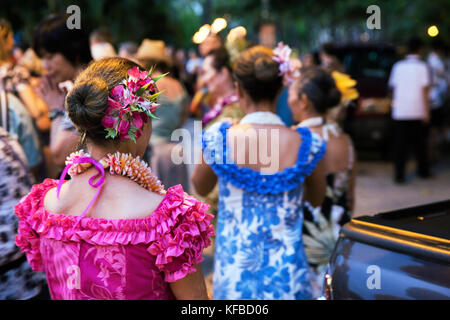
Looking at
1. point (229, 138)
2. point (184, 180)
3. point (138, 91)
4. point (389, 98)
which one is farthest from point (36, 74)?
point (389, 98)

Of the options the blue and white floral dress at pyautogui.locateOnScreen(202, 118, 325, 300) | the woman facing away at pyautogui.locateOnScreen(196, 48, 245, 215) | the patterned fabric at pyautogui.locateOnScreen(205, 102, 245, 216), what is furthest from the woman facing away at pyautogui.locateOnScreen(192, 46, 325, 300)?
the woman facing away at pyautogui.locateOnScreen(196, 48, 245, 215)

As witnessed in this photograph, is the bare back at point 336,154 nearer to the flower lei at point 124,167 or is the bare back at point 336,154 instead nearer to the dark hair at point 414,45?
the flower lei at point 124,167

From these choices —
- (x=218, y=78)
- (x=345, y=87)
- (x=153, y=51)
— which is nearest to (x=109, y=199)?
(x=345, y=87)

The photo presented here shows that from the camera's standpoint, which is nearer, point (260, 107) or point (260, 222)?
point (260, 222)

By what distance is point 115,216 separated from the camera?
150 centimetres

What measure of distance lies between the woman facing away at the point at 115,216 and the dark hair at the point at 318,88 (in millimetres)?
1824

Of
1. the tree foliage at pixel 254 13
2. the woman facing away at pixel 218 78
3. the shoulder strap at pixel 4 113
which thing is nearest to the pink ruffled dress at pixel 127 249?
the shoulder strap at pixel 4 113

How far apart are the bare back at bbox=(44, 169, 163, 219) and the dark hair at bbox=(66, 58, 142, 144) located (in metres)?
0.14

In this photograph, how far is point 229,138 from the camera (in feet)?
8.50

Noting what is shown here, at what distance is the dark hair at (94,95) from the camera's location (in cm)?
150

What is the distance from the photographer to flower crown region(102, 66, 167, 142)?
1.51 metres

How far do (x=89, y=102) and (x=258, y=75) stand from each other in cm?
134

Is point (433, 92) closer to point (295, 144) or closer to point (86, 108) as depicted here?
point (295, 144)

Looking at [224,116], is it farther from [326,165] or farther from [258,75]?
[258,75]
